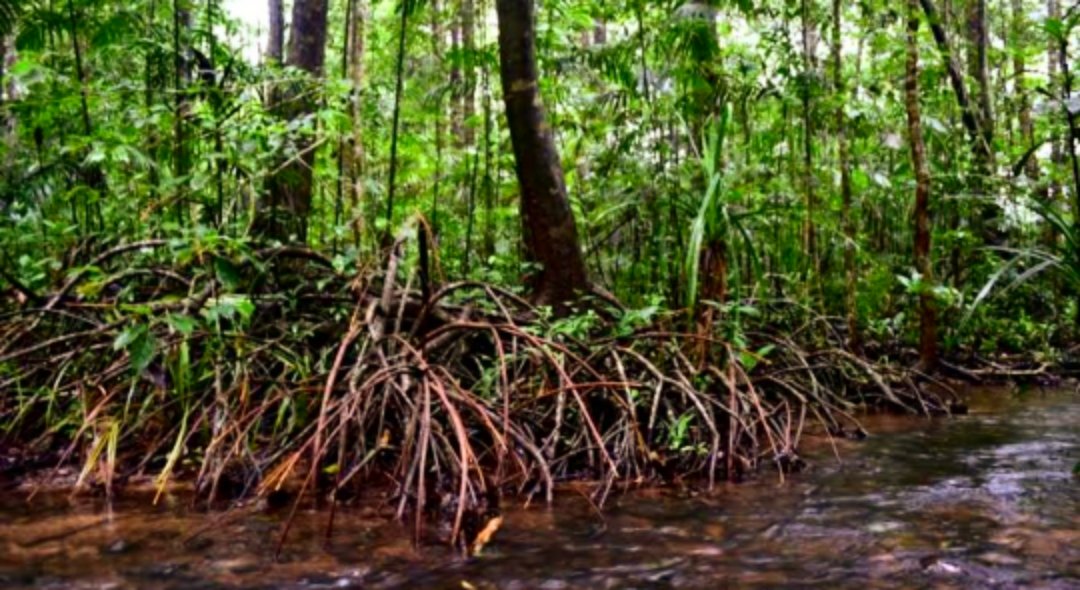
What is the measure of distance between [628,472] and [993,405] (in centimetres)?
337

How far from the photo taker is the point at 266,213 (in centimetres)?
529

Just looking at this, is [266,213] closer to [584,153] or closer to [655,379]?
[655,379]

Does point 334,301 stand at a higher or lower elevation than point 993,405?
higher

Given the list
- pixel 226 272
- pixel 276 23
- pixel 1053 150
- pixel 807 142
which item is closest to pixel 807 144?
pixel 807 142

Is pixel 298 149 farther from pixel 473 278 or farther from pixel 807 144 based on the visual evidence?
pixel 807 144

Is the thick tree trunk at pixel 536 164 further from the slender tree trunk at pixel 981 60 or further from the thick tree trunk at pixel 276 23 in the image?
the thick tree trunk at pixel 276 23

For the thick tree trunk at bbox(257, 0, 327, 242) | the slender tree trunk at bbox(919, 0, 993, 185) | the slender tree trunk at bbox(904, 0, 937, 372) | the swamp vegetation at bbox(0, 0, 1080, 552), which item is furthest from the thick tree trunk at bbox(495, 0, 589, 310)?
the slender tree trunk at bbox(919, 0, 993, 185)

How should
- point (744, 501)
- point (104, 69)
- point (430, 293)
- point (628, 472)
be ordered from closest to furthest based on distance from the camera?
point (744, 501), point (628, 472), point (430, 293), point (104, 69)

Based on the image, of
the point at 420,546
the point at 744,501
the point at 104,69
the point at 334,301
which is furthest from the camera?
the point at 104,69

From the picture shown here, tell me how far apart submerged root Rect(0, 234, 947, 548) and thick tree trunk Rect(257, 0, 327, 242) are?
752mm

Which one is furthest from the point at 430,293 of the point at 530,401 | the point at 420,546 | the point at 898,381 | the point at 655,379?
the point at 898,381

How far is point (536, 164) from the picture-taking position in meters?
5.04

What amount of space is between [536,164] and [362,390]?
210cm

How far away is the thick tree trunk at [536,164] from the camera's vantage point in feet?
16.5
